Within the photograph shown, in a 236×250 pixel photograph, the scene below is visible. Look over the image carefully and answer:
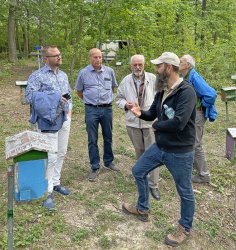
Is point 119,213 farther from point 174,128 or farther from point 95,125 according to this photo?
point 174,128

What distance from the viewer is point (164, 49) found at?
12.5 meters

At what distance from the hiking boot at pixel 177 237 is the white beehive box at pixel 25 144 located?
1775 mm

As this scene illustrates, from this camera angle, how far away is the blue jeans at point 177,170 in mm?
3287

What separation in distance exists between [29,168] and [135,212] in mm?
1844

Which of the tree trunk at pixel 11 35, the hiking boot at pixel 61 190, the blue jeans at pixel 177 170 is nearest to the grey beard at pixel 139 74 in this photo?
the blue jeans at pixel 177 170

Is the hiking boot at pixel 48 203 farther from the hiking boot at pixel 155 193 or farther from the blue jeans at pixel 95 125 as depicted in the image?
the hiking boot at pixel 155 193

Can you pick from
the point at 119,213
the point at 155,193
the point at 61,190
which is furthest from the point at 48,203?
the point at 155,193

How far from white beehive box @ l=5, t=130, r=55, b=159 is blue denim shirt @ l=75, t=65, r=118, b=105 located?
195 cm

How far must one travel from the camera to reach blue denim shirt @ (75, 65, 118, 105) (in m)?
4.75

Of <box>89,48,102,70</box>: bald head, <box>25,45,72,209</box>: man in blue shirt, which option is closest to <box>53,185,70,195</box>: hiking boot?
<box>25,45,72,209</box>: man in blue shirt

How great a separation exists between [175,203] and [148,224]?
692mm

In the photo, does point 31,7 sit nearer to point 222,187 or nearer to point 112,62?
point 112,62

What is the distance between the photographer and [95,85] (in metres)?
4.75

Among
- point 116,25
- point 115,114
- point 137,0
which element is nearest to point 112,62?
point 116,25
